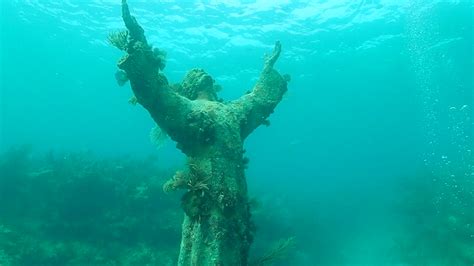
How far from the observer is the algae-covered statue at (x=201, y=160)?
4.75m

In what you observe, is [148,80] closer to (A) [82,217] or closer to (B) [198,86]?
(B) [198,86]

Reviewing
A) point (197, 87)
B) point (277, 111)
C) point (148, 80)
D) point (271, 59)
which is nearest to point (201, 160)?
point (148, 80)

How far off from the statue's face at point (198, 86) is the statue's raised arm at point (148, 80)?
1.25m

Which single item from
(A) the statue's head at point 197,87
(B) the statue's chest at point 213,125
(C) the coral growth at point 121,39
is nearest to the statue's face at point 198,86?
(A) the statue's head at point 197,87

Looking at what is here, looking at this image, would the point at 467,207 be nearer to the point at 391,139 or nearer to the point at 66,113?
the point at 391,139

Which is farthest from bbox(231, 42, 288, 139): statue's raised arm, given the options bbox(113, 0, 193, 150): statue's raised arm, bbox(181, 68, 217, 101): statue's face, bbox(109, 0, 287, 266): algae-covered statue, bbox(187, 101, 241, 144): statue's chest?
bbox(113, 0, 193, 150): statue's raised arm

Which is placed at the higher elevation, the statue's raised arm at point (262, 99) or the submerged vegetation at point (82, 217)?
the submerged vegetation at point (82, 217)

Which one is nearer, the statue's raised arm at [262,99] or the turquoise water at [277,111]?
the statue's raised arm at [262,99]

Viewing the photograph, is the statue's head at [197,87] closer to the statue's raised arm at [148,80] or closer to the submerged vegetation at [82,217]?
the statue's raised arm at [148,80]

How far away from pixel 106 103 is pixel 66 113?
25131 millimetres

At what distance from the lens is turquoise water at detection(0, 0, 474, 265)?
15.6 meters

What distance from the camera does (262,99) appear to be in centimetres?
688

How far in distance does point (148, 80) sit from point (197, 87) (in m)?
1.82

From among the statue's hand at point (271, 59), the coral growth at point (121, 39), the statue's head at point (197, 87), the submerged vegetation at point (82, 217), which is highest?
the submerged vegetation at point (82, 217)
